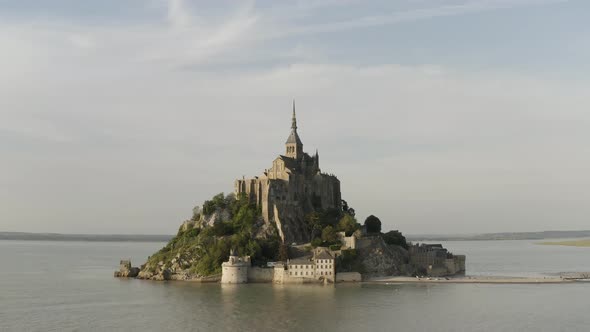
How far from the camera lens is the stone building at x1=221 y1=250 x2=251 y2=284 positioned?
84.2 metres

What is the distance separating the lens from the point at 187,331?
5491 cm

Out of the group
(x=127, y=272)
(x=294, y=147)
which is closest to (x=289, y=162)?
(x=294, y=147)

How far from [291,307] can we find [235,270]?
777 inches

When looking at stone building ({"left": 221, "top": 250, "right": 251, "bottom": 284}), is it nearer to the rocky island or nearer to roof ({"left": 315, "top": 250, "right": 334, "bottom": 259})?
the rocky island

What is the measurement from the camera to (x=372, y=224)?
101 m

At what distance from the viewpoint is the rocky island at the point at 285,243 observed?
85312 mm

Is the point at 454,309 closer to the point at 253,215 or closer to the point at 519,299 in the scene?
the point at 519,299

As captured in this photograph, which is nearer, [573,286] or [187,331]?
[187,331]

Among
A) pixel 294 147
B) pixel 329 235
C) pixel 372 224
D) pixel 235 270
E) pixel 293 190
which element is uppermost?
pixel 294 147

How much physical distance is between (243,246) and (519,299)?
3451 cm

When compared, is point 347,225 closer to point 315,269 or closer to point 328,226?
point 328,226

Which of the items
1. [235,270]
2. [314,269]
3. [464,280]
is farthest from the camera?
[464,280]

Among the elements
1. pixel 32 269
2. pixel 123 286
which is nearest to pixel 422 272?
pixel 123 286

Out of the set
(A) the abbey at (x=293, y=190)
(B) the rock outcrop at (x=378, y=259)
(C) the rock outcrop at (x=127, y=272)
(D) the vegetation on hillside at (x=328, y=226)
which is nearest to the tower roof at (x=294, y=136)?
(A) the abbey at (x=293, y=190)
